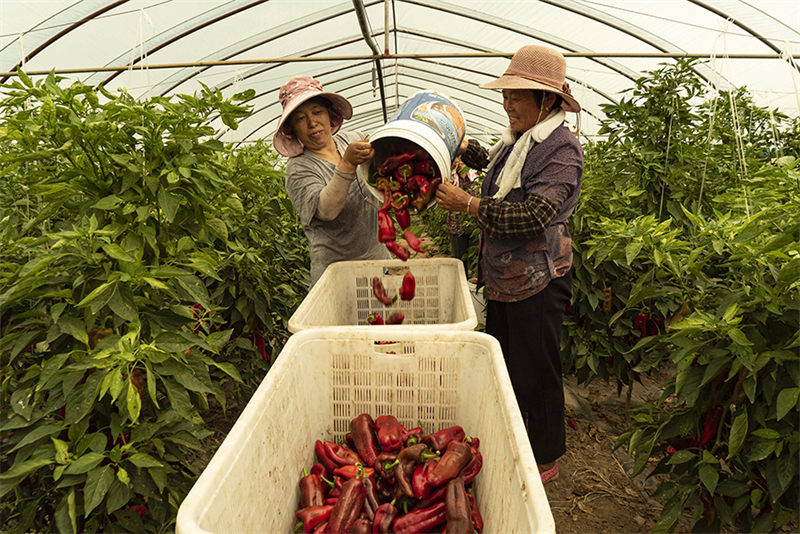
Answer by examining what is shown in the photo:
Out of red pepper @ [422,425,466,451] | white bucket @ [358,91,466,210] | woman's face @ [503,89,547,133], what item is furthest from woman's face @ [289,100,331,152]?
red pepper @ [422,425,466,451]

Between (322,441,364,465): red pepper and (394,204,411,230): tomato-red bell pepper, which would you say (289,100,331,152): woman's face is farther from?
(322,441,364,465): red pepper

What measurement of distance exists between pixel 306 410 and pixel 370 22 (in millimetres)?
8904


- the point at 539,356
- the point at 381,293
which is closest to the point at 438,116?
the point at 381,293

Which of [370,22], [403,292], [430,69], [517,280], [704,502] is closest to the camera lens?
[704,502]

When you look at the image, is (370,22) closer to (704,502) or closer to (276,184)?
(276,184)

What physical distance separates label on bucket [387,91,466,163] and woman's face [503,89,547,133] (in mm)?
268

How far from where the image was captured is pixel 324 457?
186 centimetres

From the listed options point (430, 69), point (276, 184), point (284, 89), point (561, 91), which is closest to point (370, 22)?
point (430, 69)

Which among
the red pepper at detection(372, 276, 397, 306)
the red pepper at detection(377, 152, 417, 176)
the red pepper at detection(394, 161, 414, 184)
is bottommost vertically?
the red pepper at detection(372, 276, 397, 306)

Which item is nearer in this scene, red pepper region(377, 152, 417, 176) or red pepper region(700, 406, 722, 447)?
red pepper region(700, 406, 722, 447)

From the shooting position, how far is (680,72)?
322 centimetres

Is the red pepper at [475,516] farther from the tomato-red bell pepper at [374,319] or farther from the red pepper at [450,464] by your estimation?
the tomato-red bell pepper at [374,319]

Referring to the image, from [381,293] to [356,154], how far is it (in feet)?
2.84

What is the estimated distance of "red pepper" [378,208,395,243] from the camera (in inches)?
99.9
